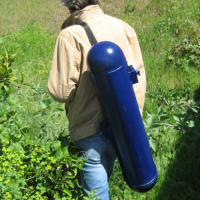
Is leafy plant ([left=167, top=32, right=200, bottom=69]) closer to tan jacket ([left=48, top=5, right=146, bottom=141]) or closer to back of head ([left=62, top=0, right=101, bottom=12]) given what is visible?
tan jacket ([left=48, top=5, right=146, bottom=141])

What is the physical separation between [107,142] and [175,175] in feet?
4.16

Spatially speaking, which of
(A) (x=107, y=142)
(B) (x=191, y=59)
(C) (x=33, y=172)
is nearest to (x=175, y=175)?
(A) (x=107, y=142)

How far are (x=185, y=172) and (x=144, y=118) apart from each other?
1.02 m

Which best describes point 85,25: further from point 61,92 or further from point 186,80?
point 186,80

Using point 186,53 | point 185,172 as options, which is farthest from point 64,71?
point 186,53

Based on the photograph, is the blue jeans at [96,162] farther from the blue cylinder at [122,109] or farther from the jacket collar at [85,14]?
the jacket collar at [85,14]

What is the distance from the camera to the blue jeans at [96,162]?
2.21 m

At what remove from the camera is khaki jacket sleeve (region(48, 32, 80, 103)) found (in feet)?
6.60

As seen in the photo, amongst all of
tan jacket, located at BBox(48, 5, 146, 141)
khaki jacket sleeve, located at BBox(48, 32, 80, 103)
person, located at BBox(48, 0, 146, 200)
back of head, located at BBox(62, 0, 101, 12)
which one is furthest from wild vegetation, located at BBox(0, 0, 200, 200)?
back of head, located at BBox(62, 0, 101, 12)

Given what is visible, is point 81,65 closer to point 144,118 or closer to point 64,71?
point 64,71

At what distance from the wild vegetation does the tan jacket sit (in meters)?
0.28

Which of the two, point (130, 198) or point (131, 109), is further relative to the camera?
point (130, 198)

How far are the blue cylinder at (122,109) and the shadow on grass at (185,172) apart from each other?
2.98 ft

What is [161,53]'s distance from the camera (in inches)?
214
